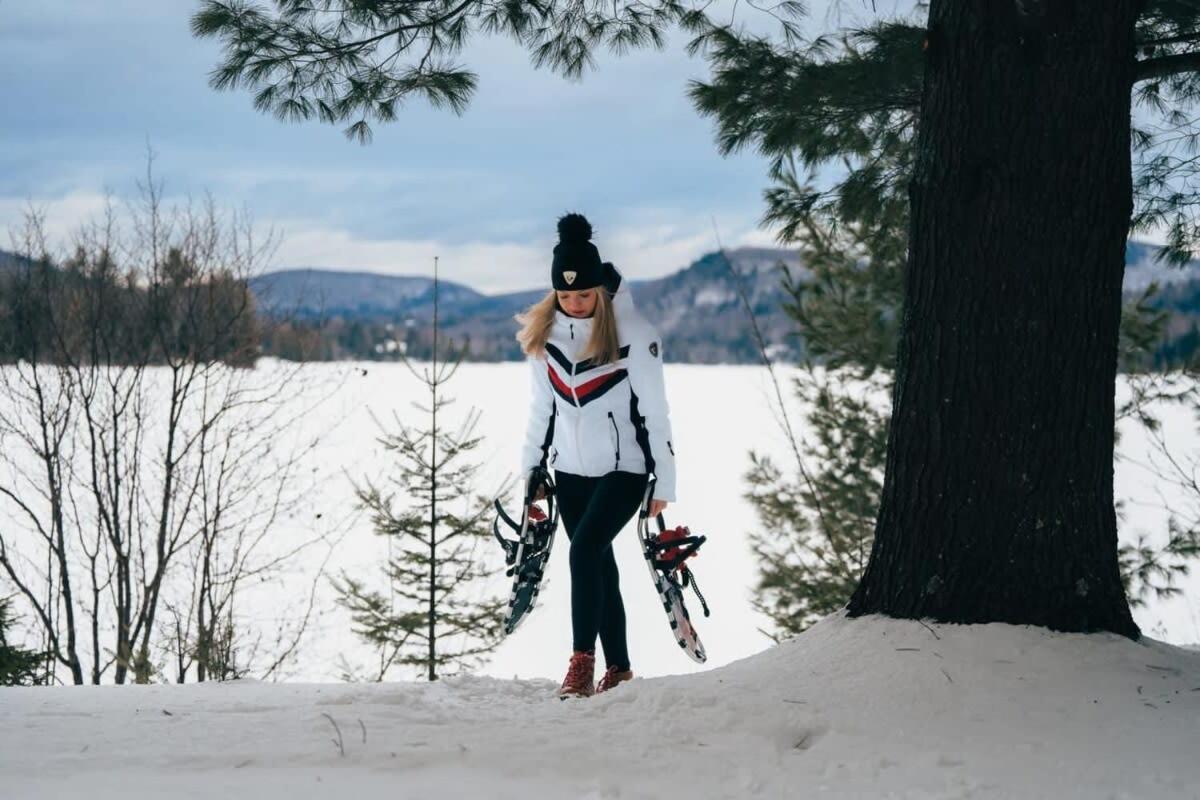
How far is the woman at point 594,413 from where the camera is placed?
4.04 meters

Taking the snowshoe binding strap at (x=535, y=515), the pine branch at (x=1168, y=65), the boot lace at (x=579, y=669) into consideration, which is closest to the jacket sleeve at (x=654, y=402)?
the snowshoe binding strap at (x=535, y=515)

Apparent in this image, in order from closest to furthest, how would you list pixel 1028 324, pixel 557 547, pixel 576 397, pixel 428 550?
1. pixel 1028 324
2. pixel 576 397
3. pixel 428 550
4. pixel 557 547

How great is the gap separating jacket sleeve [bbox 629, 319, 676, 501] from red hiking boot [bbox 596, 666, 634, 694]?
0.74 metres

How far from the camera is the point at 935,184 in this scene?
13.3 feet

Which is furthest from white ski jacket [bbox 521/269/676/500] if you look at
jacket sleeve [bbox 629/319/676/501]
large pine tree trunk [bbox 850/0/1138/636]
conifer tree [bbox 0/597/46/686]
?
conifer tree [bbox 0/597/46/686]

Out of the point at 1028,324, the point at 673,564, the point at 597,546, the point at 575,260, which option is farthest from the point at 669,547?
the point at 1028,324

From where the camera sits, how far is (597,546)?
4.00 meters

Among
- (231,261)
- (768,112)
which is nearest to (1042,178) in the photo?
(768,112)

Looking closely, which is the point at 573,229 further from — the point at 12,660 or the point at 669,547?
the point at 12,660

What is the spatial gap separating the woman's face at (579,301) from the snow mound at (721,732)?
1.43 meters

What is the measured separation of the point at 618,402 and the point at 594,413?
10cm

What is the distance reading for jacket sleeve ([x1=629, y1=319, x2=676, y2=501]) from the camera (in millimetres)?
4047

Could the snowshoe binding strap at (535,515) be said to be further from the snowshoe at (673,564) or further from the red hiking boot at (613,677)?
the red hiking boot at (613,677)

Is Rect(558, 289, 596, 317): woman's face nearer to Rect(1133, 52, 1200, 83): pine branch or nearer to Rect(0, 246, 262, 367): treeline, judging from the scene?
Rect(1133, 52, 1200, 83): pine branch
